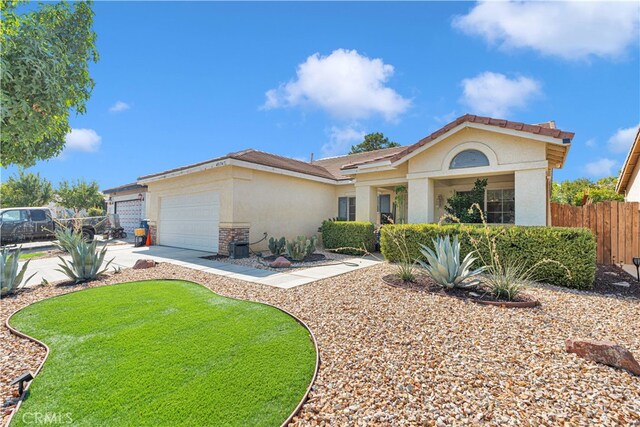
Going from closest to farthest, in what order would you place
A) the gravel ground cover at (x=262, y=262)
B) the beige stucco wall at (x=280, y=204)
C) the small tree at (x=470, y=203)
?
the gravel ground cover at (x=262, y=262) < the small tree at (x=470, y=203) < the beige stucco wall at (x=280, y=204)

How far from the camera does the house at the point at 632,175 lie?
1209cm

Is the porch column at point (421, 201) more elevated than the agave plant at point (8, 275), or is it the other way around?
the porch column at point (421, 201)

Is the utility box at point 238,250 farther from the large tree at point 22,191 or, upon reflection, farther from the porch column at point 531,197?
the large tree at point 22,191

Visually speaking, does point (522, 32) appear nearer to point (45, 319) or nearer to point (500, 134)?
point (500, 134)

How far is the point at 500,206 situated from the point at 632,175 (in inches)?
319

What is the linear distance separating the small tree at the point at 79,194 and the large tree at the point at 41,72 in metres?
26.3

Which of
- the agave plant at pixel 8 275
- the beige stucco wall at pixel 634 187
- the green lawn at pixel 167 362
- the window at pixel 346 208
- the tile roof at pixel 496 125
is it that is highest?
the tile roof at pixel 496 125

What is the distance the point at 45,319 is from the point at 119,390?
10.1 feet

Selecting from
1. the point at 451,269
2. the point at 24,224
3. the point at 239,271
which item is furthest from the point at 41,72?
the point at 24,224

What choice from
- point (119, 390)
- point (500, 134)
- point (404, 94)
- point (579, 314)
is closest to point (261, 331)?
point (119, 390)

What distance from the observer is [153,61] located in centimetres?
1073

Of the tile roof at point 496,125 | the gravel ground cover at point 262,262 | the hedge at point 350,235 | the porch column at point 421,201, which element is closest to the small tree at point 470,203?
the porch column at point 421,201

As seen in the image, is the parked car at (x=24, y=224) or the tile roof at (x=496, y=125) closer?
the tile roof at (x=496, y=125)

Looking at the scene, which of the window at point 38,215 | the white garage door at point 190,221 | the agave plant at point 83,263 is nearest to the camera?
the agave plant at point 83,263
